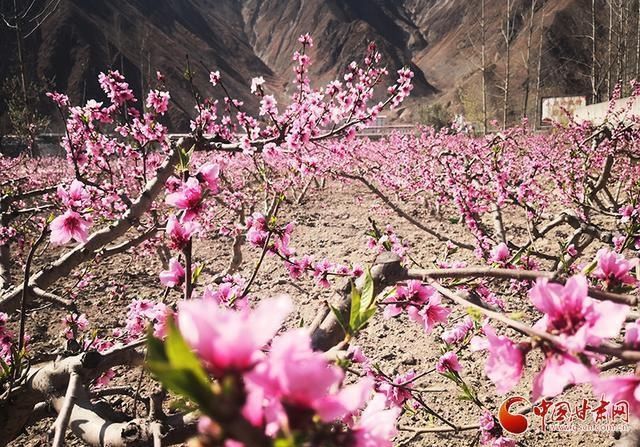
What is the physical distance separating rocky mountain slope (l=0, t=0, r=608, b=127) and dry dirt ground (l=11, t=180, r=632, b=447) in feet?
77.3

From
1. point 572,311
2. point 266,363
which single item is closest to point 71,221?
point 266,363

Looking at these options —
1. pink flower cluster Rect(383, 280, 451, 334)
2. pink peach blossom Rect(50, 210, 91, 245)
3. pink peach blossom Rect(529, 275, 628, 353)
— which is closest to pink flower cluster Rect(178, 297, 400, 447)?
pink peach blossom Rect(529, 275, 628, 353)

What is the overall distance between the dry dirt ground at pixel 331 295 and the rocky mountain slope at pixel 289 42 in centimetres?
2356

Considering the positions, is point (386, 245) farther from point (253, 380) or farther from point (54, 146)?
Answer: point (54, 146)

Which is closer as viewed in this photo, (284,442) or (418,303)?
(284,442)

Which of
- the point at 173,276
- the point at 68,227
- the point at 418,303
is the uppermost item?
the point at 68,227

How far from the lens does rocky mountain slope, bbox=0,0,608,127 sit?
50.0m

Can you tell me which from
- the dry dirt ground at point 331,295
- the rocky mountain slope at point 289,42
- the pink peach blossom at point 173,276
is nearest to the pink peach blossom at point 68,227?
the pink peach blossom at point 173,276

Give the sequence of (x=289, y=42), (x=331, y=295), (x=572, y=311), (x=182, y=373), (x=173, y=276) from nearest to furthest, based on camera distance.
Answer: (x=182, y=373) < (x=572, y=311) < (x=331, y=295) < (x=173, y=276) < (x=289, y=42)

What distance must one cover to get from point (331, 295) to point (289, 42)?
4028 inches

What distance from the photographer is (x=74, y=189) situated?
5.23 ft

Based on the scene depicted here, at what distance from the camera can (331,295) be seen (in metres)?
1.27

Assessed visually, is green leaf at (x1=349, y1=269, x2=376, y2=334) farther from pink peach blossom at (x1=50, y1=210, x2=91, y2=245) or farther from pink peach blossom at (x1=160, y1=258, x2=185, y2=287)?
pink peach blossom at (x1=50, y1=210, x2=91, y2=245)

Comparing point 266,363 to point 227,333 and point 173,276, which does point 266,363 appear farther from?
point 173,276
